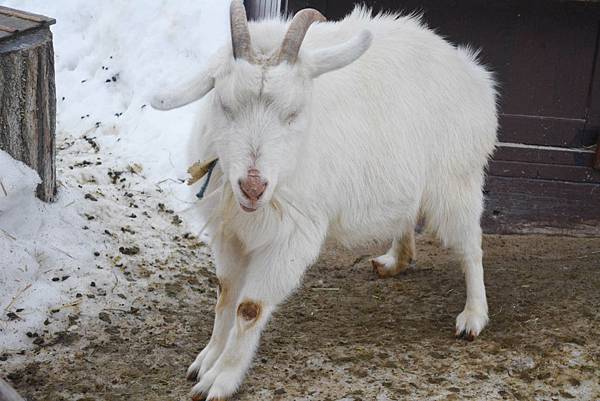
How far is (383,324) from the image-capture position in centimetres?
434

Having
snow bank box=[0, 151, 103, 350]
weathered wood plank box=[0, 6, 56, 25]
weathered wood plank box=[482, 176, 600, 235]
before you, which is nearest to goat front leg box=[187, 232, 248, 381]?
snow bank box=[0, 151, 103, 350]

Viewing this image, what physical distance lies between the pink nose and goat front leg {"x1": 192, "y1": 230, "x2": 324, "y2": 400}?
565mm

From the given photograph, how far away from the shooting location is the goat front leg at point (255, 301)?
3.45 meters

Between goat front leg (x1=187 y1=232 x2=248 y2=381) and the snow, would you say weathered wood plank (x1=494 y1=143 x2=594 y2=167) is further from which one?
goat front leg (x1=187 y1=232 x2=248 y2=381)

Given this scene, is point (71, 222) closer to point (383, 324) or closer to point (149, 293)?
A: point (149, 293)

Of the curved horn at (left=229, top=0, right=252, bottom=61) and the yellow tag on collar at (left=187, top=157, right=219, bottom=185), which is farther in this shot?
the yellow tag on collar at (left=187, top=157, right=219, bottom=185)

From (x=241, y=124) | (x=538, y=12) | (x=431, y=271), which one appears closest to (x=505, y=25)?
(x=538, y=12)

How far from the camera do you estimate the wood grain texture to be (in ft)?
13.9

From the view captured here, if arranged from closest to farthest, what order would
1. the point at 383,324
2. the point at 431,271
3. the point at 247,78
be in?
the point at 247,78, the point at 383,324, the point at 431,271

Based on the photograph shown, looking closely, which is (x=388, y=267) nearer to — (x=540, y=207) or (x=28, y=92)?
(x=540, y=207)

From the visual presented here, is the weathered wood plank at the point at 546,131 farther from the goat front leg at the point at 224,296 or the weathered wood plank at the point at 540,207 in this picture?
the goat front leg at the point at 224,296

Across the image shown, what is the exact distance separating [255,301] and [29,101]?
1816mm

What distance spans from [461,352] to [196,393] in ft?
4.39

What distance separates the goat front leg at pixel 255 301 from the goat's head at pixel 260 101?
454mm
